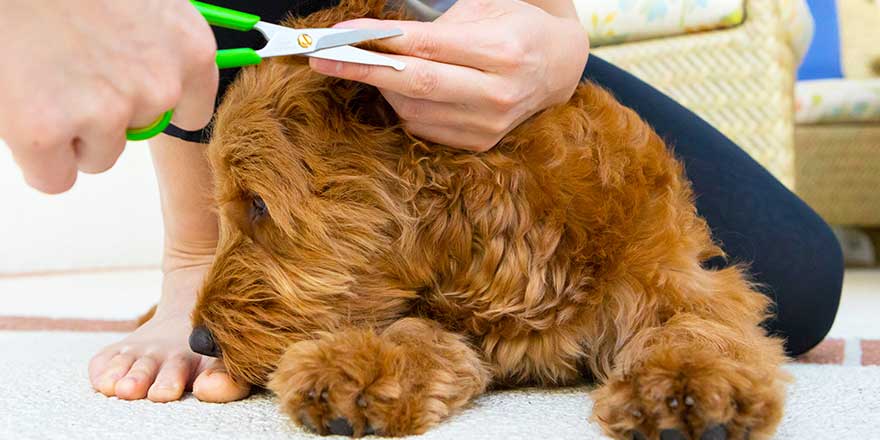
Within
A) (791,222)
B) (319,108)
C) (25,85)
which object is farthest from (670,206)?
(25,85)

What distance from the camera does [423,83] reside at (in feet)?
3.83

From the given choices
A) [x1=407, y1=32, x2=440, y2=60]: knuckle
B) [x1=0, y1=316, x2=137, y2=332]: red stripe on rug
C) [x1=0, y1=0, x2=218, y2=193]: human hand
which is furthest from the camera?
[x1=0, y1=316, x2=137, y2=332]: red stripe on rug

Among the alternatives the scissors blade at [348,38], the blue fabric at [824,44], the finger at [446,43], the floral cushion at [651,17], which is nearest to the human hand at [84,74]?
the scissors blade at [348,38]

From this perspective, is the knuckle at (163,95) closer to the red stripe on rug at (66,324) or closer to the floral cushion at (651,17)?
the red stripe on rug at (66,324)

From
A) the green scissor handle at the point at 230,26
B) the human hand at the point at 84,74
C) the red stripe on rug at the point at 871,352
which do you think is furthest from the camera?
the red stripe on rug at the point at 871,352

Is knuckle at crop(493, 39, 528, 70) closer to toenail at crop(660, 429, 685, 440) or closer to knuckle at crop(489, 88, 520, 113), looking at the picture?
knuckle at crop(489, 88, 520, 113)

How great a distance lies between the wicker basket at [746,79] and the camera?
2623 mm

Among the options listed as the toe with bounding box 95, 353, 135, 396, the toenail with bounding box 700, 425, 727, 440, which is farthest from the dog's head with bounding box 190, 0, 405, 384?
the toenail with bounding box 700, 425, 727, 440

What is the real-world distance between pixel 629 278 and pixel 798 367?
577 mm

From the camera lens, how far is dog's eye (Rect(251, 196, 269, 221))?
1224 millimetres

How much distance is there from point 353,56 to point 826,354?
1395 millimetres

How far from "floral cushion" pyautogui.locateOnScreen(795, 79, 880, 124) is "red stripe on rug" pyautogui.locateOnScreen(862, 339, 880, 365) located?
221 centimetres

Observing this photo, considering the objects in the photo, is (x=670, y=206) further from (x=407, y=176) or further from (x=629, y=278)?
(x=407, y=176)

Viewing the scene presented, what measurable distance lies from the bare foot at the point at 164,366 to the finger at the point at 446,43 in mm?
535
